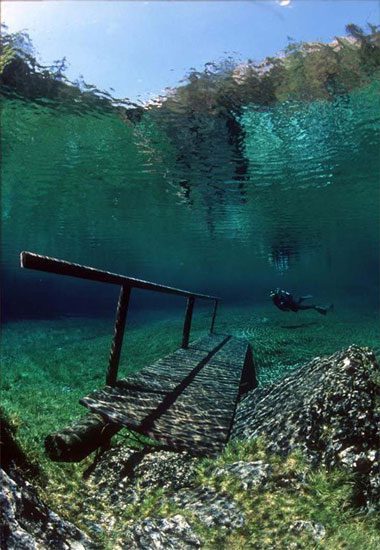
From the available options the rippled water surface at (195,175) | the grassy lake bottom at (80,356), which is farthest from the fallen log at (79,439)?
the rippled water surface at (195,175)

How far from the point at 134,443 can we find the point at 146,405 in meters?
1.34

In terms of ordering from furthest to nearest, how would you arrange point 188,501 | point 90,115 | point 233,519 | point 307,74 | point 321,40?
point 90,115 < point 307,74 < point 321,40 < point 188,501 < point 233,519

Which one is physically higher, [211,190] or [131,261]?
[211,190]

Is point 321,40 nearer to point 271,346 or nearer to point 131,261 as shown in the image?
point 271,346

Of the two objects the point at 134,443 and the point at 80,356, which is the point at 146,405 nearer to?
the point at 134,443

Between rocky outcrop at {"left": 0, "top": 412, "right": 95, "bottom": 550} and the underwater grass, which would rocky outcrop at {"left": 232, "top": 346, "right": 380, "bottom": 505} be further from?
rocky outcrop at {"left": 0, "top": 412, "right": 95, "bottom": 550}

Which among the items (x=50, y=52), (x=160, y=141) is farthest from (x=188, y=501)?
(x=160, y=141)

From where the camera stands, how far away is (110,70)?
1058 cm

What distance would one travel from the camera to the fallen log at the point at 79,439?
12.0ft

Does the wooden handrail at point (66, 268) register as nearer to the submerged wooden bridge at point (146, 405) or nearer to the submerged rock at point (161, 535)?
the submerged wooden bridge at point (146, 405)

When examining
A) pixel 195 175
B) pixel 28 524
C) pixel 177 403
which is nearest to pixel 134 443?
pixel 177 403

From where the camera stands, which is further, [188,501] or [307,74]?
[307,74]

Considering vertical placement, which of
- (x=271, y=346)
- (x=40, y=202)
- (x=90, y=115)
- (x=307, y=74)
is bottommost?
(x=271, y=346)

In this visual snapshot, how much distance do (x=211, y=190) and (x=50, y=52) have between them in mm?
13111
